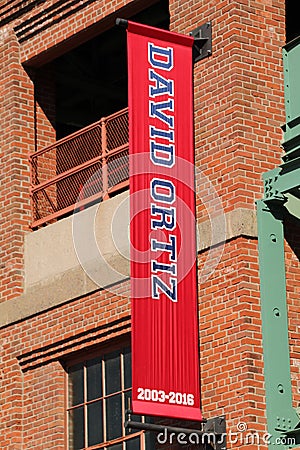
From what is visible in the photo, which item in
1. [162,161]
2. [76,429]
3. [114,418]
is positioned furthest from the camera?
[76,429]

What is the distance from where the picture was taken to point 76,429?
18.8m

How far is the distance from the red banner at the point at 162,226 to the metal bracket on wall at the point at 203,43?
10.9 inches

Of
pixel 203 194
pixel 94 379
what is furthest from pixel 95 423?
pixel 203 194

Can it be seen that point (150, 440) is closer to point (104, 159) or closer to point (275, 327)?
point (275, 327)

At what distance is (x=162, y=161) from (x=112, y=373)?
295 centimetres

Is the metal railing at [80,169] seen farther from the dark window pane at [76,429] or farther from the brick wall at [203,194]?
the dark window pane at [76,429]

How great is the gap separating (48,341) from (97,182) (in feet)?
7.32

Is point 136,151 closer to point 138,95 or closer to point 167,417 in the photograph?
point 138,95

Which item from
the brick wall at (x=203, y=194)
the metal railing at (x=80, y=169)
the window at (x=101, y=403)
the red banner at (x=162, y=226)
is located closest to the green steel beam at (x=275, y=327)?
the brick wall at (x=203, y=194)

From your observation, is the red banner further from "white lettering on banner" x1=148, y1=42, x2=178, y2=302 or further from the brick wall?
the brick wall

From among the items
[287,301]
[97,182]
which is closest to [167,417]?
[287,301]

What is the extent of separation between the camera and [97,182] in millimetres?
19547

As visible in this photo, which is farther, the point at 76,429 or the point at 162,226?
the point at 76,429

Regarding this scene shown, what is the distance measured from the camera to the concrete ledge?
18.3 meters
